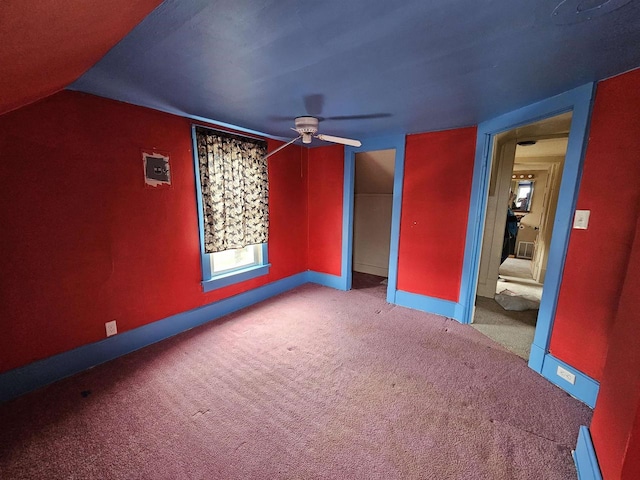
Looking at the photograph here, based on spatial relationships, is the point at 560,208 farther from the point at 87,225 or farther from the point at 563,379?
the point at 87,225

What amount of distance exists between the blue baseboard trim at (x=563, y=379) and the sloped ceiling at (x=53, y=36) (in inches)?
125

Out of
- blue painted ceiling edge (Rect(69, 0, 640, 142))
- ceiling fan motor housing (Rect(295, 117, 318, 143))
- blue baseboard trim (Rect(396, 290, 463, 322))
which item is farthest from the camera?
blue baseboard trim (Rect(396, 290, 463, 322))

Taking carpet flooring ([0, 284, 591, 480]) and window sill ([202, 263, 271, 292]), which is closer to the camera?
carpet flooring ([0, 284, 591, 480])

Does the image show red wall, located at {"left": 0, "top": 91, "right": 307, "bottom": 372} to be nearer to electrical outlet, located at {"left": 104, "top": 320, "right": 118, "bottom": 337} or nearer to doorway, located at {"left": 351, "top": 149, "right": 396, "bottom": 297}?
electrical outlet, located at {"left": 104, "top": 320, "right": 118, "bottom": 337}

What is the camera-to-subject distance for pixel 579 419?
1579mm

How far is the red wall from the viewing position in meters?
1.65

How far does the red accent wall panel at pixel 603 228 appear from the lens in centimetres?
153

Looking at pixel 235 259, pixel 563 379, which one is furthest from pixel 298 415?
pixel 235 259

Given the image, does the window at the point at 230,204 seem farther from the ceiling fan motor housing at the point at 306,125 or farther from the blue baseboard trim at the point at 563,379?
the blue baseboard trim at the point at 563,379

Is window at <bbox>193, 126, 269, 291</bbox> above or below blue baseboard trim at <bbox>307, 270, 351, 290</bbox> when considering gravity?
above

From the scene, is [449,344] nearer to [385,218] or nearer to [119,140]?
[385,218]

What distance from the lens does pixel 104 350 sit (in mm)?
2064

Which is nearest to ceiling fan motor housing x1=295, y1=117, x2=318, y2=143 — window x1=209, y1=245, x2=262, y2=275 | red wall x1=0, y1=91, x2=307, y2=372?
red wall x1=0, y1=91, x2=307, y2=372

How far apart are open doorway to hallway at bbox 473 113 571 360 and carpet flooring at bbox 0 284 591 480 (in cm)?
A: 61
